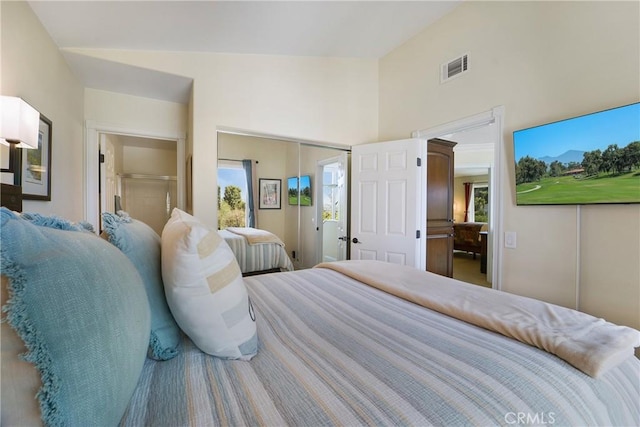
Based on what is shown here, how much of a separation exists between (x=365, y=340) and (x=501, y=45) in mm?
2675

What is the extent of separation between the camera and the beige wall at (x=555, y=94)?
1.64 m

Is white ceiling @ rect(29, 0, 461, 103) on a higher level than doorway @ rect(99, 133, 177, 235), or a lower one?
higher

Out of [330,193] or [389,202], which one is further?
[330,193]

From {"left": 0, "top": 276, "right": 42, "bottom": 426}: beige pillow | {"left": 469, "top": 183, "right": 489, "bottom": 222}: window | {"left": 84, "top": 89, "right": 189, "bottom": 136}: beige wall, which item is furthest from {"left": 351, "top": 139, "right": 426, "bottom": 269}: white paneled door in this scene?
{"left": 469, "top": 183, "right": 489, "bottom": 222}: window

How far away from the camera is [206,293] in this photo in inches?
29.9

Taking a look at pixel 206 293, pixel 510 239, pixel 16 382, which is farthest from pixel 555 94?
pixel 16 382

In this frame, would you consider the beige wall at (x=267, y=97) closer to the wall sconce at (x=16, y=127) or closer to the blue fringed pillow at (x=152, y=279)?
the wall sconce at (x=16, y=127)

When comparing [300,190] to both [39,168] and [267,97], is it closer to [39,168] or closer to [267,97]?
[267,97]

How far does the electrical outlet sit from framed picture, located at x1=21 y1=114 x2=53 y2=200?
3517 mm

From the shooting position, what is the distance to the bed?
289 centimetres

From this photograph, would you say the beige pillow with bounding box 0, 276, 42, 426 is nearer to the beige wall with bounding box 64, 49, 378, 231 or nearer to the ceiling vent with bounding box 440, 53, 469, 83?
the beige wall with bounding box 64, 49, 378, 231

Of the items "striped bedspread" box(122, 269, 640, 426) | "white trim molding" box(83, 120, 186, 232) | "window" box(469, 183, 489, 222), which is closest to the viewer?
"striped bedspread" box(122, 269, 640, 426)

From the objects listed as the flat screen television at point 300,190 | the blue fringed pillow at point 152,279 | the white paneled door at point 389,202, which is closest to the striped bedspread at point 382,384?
the blue fringed pillow at point 152,279

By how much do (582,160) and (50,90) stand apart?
3899mm
